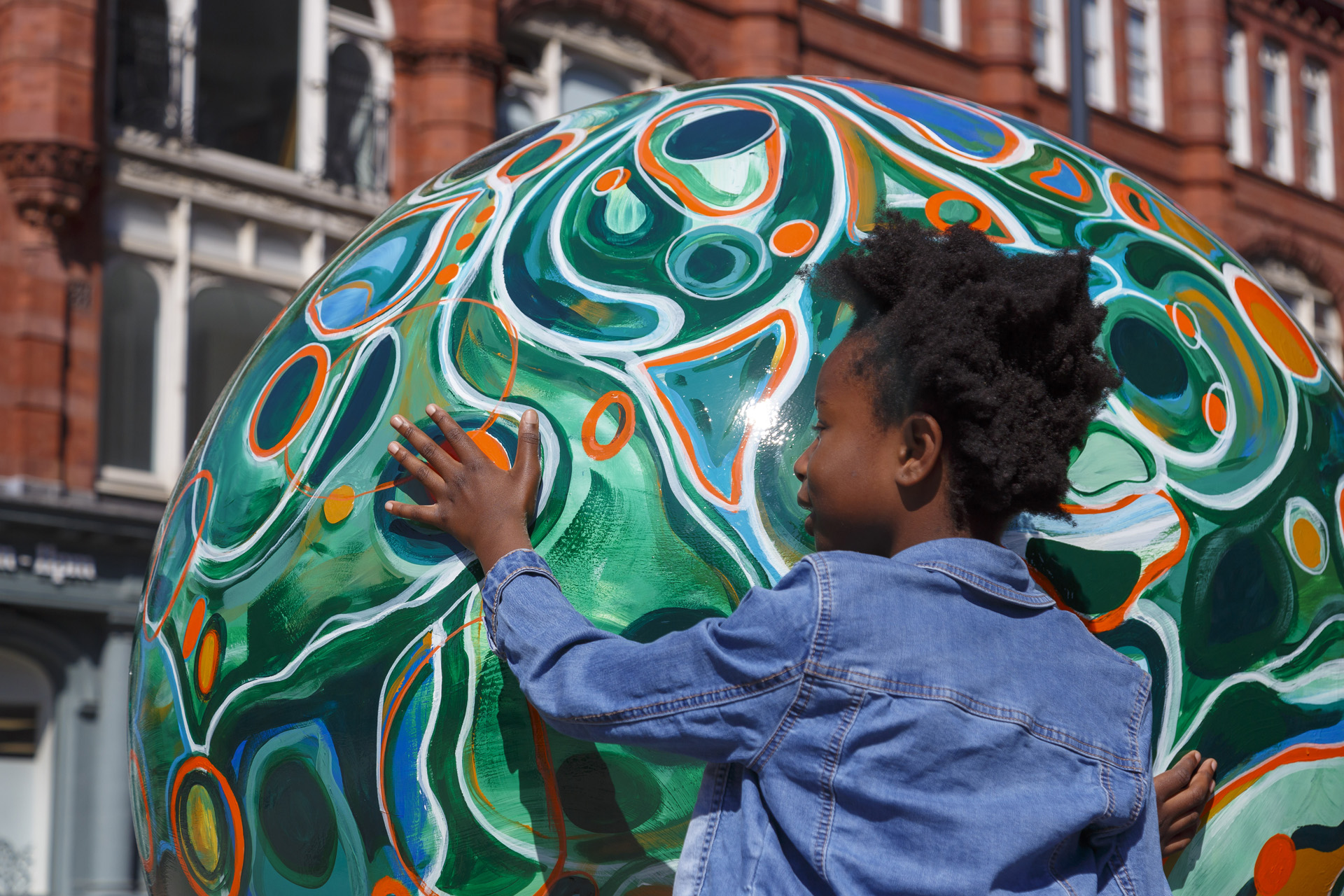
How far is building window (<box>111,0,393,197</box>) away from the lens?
45.1 feet

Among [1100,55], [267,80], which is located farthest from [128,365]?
[1100,55]

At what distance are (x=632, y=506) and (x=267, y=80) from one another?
13690mm

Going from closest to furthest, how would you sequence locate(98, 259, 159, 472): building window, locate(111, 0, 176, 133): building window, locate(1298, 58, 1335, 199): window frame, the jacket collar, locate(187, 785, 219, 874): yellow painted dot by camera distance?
1. the jacket collar
2. locate(187, 785, 219, 874): yellow painted dot
3. locate(98, 259, 159, 472): building window
4. locate(111, 0, 176, 133): building window
5. locate(1298, 58, 1335, 199): window frame

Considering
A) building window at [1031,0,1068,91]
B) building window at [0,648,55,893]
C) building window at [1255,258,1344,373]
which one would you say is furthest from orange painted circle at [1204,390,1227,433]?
building window at [1255,258,1344,373]

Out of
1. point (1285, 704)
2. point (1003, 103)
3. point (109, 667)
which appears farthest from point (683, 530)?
Answer: point (1003, 103)

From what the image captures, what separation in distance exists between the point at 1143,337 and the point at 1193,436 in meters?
0.17

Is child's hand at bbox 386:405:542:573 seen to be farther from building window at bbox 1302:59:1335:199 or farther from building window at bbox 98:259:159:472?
building window at bbox 1302:59:1335:199

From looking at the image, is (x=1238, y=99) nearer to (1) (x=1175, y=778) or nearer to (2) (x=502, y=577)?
(1) (x=1175, y=778)

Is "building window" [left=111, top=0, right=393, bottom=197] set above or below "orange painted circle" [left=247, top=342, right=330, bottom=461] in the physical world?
above

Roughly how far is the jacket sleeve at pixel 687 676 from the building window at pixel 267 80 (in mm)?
12761

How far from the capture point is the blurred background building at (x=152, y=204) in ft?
41.7

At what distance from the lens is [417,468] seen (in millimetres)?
2193

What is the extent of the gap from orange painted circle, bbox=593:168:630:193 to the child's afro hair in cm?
57

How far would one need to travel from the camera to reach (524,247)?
241cm
